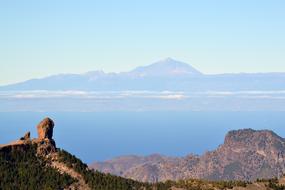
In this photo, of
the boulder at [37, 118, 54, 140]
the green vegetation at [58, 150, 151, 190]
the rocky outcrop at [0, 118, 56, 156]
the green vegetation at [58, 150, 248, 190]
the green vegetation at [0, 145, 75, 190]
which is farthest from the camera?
the boulder at [37, 118, 54, 140]

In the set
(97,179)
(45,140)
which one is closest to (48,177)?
(97,179)

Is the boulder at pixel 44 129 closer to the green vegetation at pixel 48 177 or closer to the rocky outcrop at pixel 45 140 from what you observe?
the rocky outcrop at pixel 45 140

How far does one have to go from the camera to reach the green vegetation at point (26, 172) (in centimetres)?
11988

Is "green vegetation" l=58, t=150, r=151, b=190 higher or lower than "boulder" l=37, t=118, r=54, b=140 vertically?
lower

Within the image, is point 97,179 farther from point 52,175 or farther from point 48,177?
point 48,177

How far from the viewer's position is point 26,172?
124 metres

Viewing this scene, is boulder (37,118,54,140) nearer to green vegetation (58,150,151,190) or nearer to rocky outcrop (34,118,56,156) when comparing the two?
rocky outcrop (34,118,56,156)

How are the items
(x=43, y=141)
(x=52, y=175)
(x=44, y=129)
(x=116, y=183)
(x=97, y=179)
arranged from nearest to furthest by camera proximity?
(x=52, y=175) → (x=116, y=183) → (x=97, y=179) → (x=43, y=141) → (x=44, y=129)

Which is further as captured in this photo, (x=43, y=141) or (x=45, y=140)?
(x=45, y=140)

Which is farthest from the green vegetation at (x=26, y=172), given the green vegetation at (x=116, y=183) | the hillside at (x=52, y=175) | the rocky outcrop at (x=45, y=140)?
the green vegetation at (x=116, y=183)

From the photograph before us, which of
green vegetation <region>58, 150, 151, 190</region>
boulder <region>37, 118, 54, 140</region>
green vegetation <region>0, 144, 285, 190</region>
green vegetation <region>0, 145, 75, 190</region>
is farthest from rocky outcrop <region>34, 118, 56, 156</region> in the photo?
green vegetation <region>58, 150, 151, 190</region>

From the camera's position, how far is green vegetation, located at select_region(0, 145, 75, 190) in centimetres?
11988

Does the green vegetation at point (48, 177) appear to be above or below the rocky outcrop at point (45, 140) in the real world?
below

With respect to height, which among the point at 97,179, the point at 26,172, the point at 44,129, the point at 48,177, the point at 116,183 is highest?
the point at 44,129
